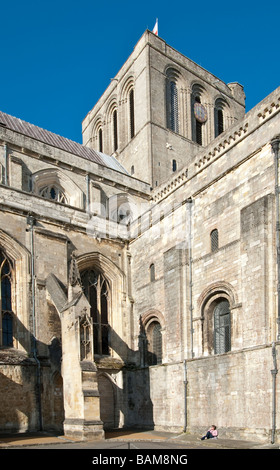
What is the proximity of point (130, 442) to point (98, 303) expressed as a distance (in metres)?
8.11

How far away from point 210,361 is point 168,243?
18.9 feet

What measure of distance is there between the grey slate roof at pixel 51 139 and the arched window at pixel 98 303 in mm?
7827

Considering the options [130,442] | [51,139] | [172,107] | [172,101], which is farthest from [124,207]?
[130,442]

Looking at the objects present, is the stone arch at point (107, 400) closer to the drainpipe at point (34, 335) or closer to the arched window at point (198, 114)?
the drainpipe at point (34, 335)

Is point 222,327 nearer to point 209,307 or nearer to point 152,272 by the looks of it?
point 209,307

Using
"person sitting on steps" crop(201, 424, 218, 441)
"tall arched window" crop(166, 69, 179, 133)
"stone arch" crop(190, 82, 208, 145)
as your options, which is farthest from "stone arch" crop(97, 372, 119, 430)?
"stone arch" crop(190, 82, 208, 145)

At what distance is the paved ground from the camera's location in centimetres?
1351

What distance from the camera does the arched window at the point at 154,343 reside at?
21078 mm

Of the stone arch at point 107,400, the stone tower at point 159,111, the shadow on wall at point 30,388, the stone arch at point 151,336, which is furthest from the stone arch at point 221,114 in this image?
the shadow on wall at point 30,388

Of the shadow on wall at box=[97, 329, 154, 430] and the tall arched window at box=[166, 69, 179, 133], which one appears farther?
the tall arched window at box=[166, 69, 179, 133]

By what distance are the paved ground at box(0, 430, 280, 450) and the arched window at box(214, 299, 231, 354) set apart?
302cm

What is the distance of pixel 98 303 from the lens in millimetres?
22484

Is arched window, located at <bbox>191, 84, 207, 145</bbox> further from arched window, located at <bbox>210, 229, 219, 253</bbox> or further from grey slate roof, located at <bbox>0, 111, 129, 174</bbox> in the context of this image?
arched window, located at <bbox>210, 229, 219, 253</bbox>

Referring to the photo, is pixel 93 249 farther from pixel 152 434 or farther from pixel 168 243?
pixel 152 434
